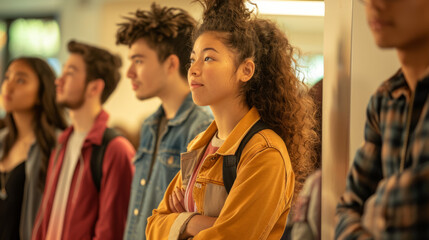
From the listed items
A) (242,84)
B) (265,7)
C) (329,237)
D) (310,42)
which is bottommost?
(329,237)

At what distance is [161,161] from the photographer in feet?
8.11

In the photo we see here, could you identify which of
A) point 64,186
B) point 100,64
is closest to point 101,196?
point 64,186

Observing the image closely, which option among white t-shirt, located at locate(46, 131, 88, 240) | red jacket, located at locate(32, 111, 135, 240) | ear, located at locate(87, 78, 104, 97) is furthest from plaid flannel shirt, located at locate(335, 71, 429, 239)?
ear, located at locate(87, 78, 104, 97)

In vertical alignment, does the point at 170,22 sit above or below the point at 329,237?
above

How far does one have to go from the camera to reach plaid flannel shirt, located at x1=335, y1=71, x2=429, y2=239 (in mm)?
1027

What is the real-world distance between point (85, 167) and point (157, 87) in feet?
2.48

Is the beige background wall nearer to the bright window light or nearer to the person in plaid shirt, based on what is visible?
the bright window light

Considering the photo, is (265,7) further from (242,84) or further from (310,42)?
(242,84)

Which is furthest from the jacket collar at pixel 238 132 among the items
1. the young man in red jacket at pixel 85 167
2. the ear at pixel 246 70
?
the young man in red jacket at pixel 85 167

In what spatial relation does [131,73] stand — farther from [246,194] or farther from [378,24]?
[378,24]

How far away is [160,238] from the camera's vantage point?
1.79 m

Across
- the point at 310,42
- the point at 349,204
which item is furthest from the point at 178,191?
the point at 310,42

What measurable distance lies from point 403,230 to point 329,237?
856mm

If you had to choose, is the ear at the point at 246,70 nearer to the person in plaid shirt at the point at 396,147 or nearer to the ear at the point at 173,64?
the person in plaid shirt at the point at 396,147
